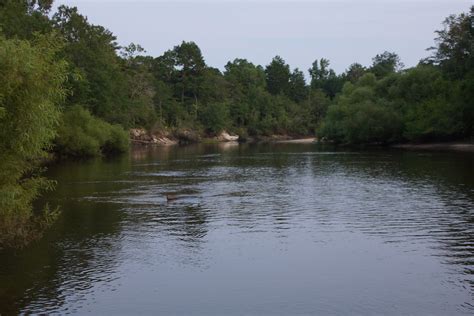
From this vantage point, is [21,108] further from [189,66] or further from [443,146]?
[189,66]

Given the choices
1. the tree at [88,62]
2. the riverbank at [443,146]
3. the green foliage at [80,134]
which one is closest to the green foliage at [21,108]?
the green foliage at [80,134]

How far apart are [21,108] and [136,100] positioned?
369 ft

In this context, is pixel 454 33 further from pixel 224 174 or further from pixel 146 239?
pixel 146 239

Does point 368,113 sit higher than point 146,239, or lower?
higher

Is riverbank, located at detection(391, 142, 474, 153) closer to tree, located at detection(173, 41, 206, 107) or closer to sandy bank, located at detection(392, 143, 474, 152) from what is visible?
sandy bank, located at detection(392, 143, 474, 152)

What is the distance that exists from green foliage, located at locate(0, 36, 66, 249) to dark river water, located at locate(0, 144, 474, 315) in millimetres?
2874

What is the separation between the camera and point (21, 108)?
1867 cm

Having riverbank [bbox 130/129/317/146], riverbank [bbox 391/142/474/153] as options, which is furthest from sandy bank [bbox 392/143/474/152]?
riverbank [bbox 130/129/317/146]

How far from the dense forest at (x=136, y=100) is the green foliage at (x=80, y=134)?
0.16 meters

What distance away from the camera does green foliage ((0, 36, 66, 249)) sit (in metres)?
18.1

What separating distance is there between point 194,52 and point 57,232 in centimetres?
13553

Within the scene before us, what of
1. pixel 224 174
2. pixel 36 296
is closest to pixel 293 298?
pixel 36 296

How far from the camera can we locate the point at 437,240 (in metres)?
26.3

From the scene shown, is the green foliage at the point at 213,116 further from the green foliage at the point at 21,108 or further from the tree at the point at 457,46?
the green foliage at the point at 21,108
